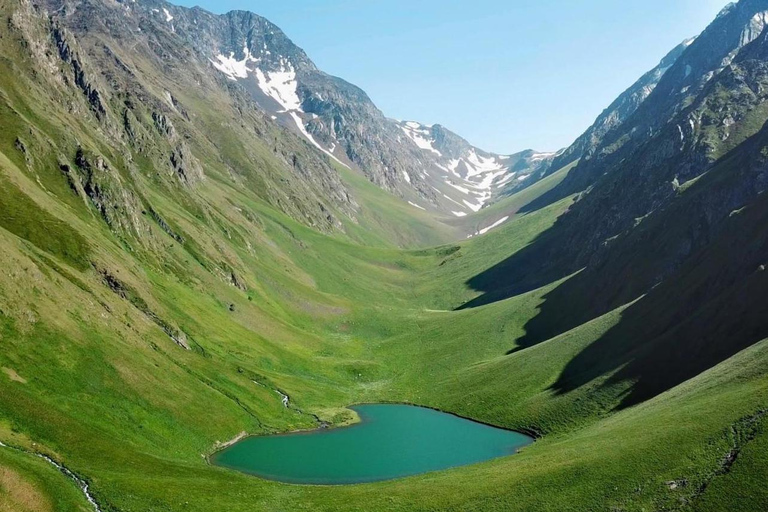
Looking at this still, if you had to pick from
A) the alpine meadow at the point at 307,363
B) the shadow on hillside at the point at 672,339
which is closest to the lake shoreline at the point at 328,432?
the alpine meadow at the point at 307,363

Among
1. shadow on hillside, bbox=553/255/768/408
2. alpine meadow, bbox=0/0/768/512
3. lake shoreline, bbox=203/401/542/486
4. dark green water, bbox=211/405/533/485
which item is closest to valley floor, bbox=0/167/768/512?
alpine meadow, bbox=0/0/768/512

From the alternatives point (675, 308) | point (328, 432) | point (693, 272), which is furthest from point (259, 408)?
point (693, 272)

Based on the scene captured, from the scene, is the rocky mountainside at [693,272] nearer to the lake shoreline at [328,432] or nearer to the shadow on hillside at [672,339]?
the shadow on hillside at [672,339]

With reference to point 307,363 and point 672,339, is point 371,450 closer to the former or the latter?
point 307,363

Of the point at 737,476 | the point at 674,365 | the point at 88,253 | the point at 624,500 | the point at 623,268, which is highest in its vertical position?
the point at 623,268

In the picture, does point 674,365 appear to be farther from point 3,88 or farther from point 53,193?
point 3,88

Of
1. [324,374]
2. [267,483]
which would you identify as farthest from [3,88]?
[267,483]

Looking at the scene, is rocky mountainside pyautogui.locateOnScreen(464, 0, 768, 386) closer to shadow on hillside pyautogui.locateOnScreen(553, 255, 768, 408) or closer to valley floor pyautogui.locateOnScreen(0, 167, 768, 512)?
shadow on hillside pyautogui.locateOnScreen(553, 255, 768, 408)

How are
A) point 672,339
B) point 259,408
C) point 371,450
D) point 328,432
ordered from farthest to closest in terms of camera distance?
point 259,408 < point 328,432 < point 672,339 < point 371,450
